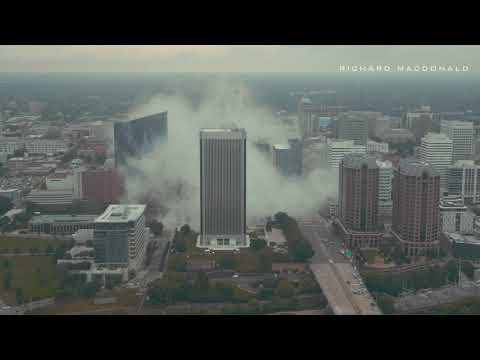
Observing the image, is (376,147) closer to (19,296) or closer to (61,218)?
(61,218)

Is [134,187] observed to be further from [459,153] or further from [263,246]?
[459,153]

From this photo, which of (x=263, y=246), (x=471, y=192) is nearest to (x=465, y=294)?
(x=263, y=246)

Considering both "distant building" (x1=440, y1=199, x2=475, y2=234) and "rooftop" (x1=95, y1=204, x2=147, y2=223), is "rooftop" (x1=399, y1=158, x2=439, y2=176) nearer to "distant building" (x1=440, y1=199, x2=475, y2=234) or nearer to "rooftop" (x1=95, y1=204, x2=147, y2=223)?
"distant building" (x1=440, y1=199, x2=475, y2=234)

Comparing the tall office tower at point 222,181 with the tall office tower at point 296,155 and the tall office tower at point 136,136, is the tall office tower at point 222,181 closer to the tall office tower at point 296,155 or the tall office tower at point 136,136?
the tall office tower at point 136,136

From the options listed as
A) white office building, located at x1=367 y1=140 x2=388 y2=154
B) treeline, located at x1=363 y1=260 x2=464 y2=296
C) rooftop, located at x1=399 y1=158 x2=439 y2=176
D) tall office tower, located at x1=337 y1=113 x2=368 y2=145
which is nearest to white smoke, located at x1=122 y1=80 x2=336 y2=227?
tall office tower, located at x1=337 y1=113 x2=368 y2=145

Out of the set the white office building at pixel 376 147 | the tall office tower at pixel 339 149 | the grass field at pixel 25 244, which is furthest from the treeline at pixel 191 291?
the white office building at pixel 376 147
